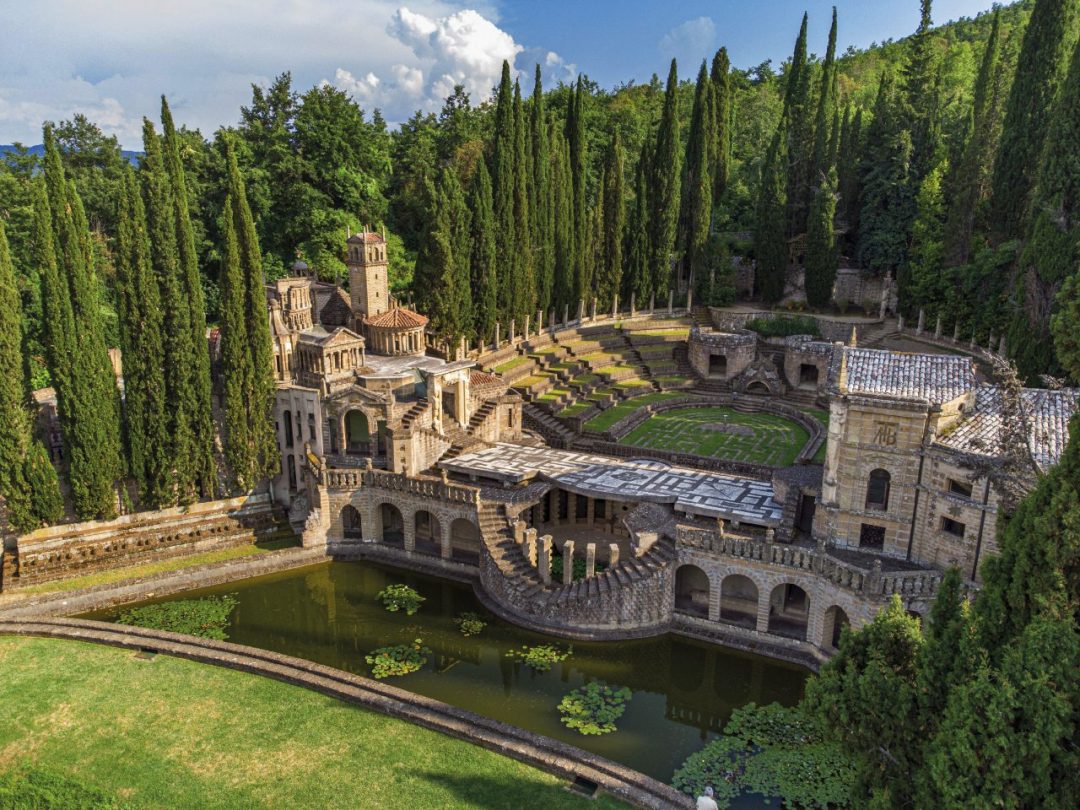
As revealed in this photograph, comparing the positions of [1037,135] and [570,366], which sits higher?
[1037,135]

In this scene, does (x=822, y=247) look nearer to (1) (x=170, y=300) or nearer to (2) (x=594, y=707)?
(2) (x=594, y=707)

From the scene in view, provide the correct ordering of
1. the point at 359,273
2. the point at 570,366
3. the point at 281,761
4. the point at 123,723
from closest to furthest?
1. the point at 281,761
2. the point at 123,723
3. the point at 359,273
4. the point at 570,366

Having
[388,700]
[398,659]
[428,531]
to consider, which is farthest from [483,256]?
[388,700]

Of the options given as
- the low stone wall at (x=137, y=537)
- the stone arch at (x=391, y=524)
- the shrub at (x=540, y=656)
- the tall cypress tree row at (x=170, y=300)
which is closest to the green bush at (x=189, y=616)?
the low stone wall at (x=137, y=537)

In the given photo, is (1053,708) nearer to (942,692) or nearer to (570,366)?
(942,692)

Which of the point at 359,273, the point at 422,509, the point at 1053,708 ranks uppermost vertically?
the point at 359,273

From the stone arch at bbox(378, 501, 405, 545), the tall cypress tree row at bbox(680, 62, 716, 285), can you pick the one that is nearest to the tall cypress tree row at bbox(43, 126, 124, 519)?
the stone arch at bbox(378, 501, 405, 545)

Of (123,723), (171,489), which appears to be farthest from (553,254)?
(123,723)
